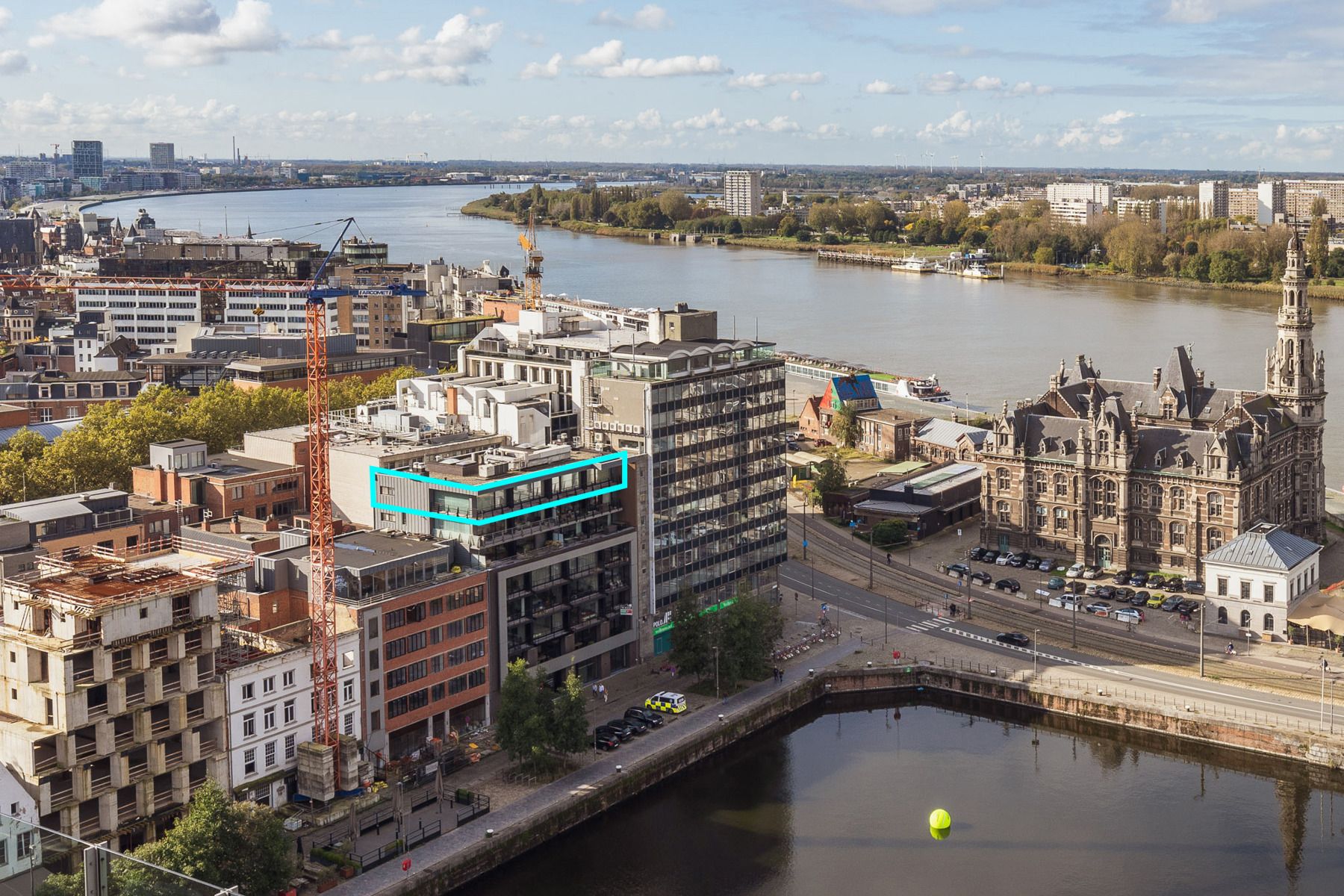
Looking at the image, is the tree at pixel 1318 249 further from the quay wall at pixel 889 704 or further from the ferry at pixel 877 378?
the quay wall at pixel 889 704

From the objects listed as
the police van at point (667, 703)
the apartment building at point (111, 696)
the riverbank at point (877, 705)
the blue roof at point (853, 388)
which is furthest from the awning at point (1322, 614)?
the blue roof at point (853, 388)

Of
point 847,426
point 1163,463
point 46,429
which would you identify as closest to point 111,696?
point 46,429

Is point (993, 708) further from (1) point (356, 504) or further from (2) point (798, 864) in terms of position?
(1) point (356, 504)

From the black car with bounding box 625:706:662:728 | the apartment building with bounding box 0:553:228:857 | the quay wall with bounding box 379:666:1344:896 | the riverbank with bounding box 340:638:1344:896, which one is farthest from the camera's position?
the black car with bounding box 625:706:662:728

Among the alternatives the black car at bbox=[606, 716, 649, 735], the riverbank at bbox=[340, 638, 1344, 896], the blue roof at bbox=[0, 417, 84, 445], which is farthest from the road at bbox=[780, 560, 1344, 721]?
the blue roof at bbox=[0, 417, 84, 445]

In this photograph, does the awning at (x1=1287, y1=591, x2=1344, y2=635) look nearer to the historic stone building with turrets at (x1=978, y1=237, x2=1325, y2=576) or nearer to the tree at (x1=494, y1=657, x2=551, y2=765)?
the historic stone building with turrets at (x1=978, y1=237, x2=1325, y2=576)

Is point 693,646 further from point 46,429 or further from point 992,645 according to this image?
point 46,429

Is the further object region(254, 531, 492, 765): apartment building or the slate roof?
the slate roof
